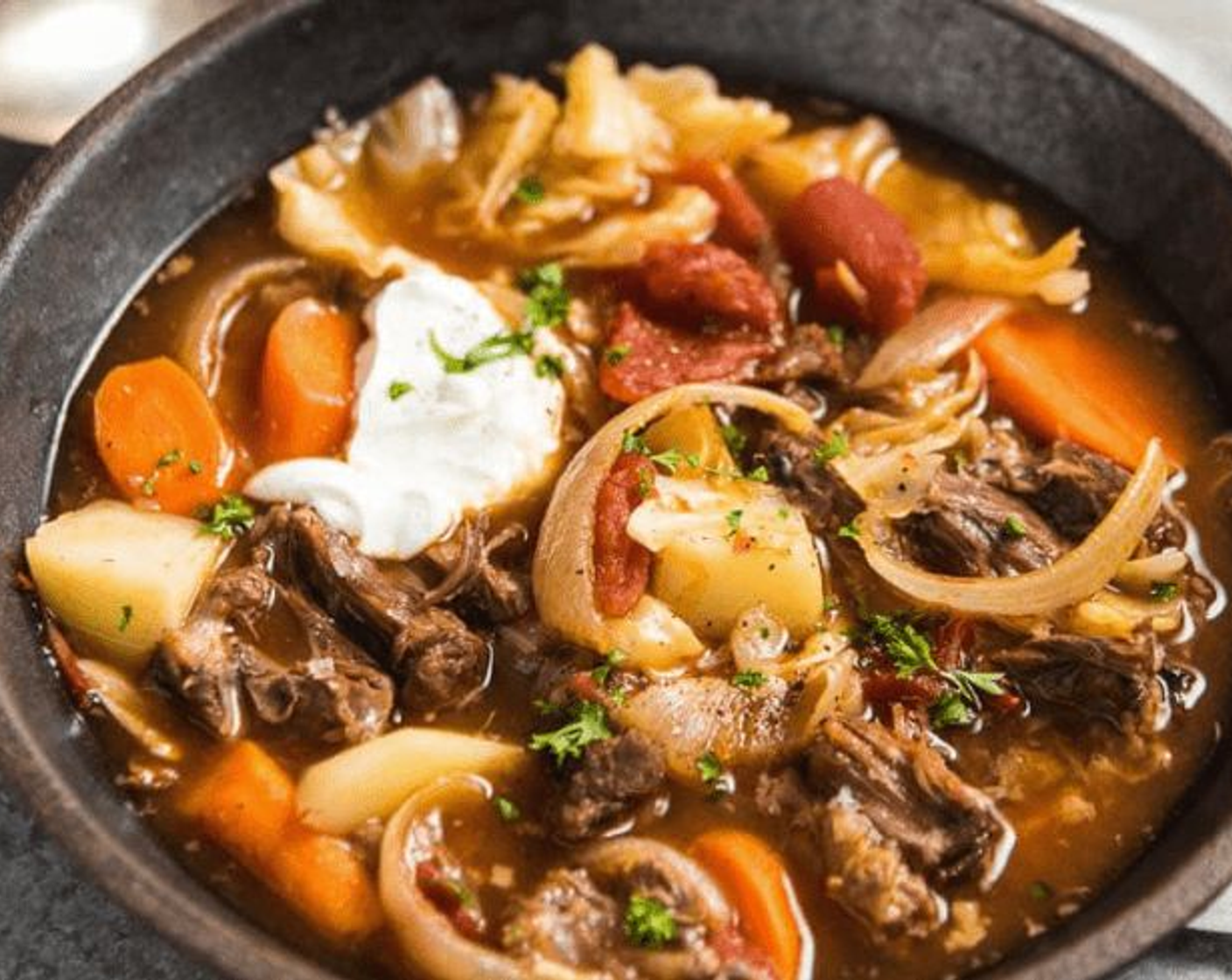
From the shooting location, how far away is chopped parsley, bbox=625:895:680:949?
3846 millimetres

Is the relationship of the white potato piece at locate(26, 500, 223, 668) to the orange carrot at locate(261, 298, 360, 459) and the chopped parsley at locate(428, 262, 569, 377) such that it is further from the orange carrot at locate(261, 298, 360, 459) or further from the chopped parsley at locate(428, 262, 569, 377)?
the chopped parsley at locate(428, 262, 569, 377)

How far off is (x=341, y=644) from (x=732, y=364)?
4.67 ft

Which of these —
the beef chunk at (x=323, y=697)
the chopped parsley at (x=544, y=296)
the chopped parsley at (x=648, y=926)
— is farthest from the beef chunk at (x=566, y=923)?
the chopped parsley at (x=544, y=296)

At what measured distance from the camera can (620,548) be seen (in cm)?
437

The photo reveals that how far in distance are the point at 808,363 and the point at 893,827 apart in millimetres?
1479

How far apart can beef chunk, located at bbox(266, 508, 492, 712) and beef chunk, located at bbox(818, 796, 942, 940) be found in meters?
0.95

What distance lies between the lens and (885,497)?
4594mm

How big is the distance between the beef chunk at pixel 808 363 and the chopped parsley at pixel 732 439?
9.1 inches

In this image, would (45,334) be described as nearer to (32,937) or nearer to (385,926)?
(32,937)

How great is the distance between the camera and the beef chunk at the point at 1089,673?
4.24m

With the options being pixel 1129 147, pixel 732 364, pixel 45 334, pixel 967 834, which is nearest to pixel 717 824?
pixel 967 834

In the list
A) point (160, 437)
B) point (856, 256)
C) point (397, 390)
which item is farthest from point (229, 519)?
point (856, 256)

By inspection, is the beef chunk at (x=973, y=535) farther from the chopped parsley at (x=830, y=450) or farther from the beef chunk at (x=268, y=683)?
the beef chunk at (x=268, y=683)

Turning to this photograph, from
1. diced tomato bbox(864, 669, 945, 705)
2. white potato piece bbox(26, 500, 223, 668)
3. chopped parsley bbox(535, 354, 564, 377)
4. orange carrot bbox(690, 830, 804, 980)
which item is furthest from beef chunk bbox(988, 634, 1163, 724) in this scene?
white potato piece bbox(26, 500, 223, 668)
